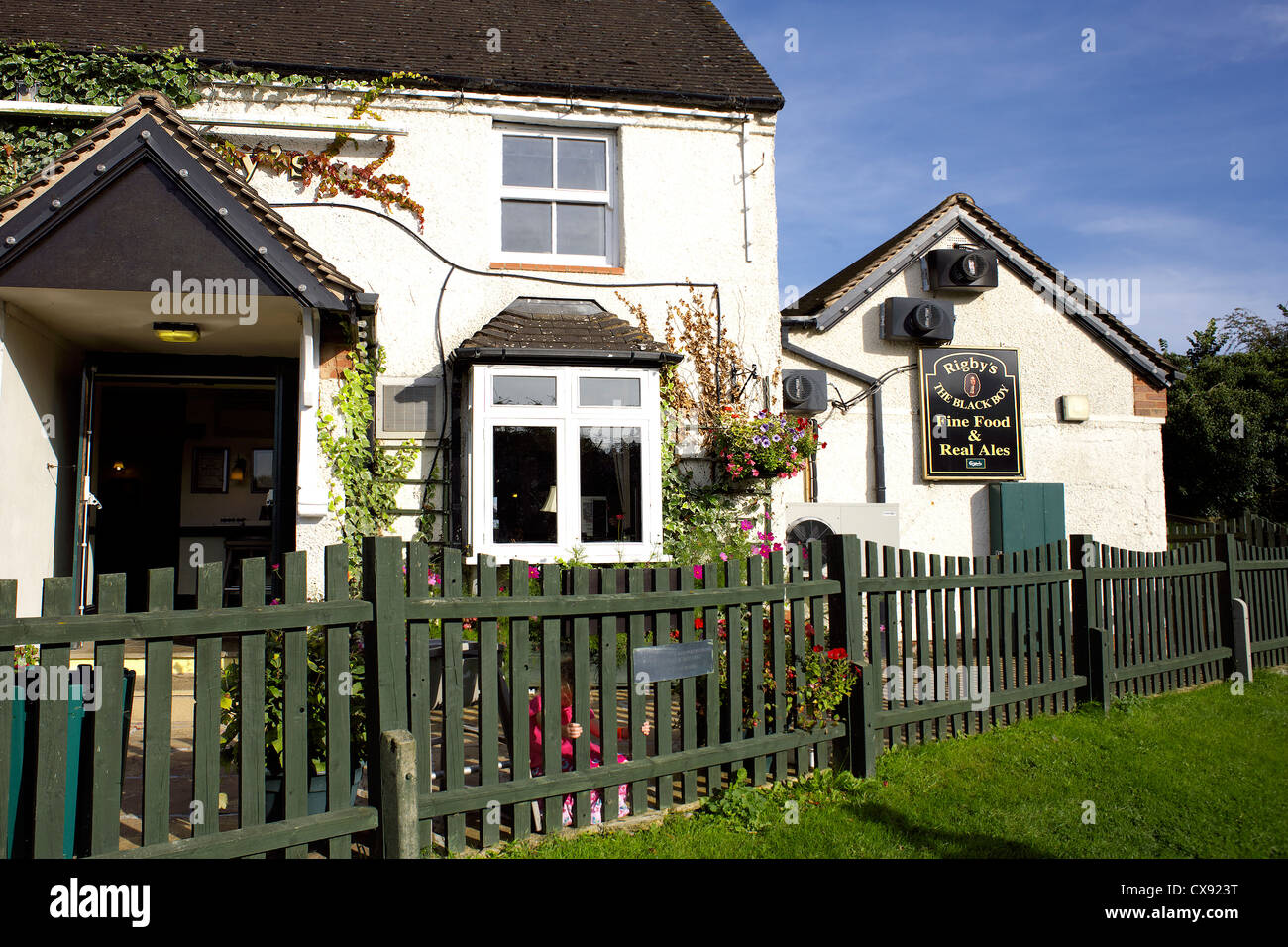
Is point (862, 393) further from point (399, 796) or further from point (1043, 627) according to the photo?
point (399, 796)

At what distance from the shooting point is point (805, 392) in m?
10.3

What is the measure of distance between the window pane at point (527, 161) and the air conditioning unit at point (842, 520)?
4.62 m

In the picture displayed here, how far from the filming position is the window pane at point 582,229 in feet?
29.5

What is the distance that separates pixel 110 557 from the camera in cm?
1143

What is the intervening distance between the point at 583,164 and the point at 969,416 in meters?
5.76

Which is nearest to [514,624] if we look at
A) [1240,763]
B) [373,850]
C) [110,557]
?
[373,850]

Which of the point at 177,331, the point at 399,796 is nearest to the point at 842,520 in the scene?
the point at 177,331

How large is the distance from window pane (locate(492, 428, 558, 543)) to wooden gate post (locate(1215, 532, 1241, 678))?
21.2 ft

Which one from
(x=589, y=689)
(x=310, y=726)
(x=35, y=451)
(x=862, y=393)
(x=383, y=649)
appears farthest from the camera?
(x=862, y=393)

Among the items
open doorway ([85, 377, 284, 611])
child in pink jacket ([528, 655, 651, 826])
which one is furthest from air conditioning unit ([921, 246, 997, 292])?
open doorway ([85, 377, 284, 611])

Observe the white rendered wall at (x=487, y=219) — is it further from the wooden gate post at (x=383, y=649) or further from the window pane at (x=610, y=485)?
the wooden gate post at (x=383, y=649)

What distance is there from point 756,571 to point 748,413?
412 centimetres

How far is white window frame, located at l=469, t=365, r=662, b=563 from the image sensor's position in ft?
25.0

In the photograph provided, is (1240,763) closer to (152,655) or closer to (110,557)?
(152,655)
